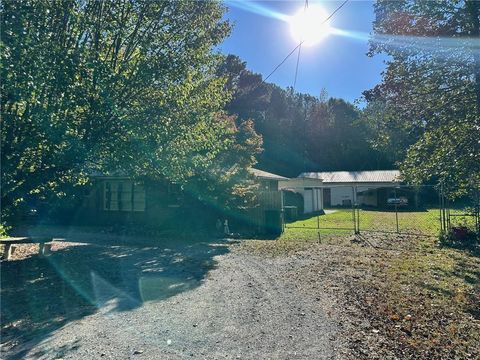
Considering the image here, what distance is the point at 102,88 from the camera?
675 cm

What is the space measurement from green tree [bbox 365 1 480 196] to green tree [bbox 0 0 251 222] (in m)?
4.63

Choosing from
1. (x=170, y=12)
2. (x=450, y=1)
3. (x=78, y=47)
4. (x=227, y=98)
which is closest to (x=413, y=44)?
(x=450, y=1)

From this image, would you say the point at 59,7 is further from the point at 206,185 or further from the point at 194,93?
the point at 206,185

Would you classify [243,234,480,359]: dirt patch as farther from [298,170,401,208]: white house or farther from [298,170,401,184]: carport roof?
[298,170,401,184]: carport roof

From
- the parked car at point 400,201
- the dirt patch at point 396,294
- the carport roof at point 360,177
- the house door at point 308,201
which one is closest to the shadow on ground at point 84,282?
the dirt patch at point 396,294

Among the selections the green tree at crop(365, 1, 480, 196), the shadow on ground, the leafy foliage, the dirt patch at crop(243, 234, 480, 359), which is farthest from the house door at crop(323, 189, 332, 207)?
the green tree at crop(365, 1, 480, 196)

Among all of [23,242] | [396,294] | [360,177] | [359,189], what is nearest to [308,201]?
[359,189]

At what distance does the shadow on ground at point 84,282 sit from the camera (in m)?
5.20

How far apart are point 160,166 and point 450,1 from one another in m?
7.59

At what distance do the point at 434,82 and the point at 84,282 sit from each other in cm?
914

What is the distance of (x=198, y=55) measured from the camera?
29.3 ft

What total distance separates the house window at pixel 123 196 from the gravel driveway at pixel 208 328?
12240 millimetres

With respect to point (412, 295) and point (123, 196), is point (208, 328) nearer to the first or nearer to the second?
point (412, 295)

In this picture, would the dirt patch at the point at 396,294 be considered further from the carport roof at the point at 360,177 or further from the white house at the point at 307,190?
the carport roof at the point at 360,177
